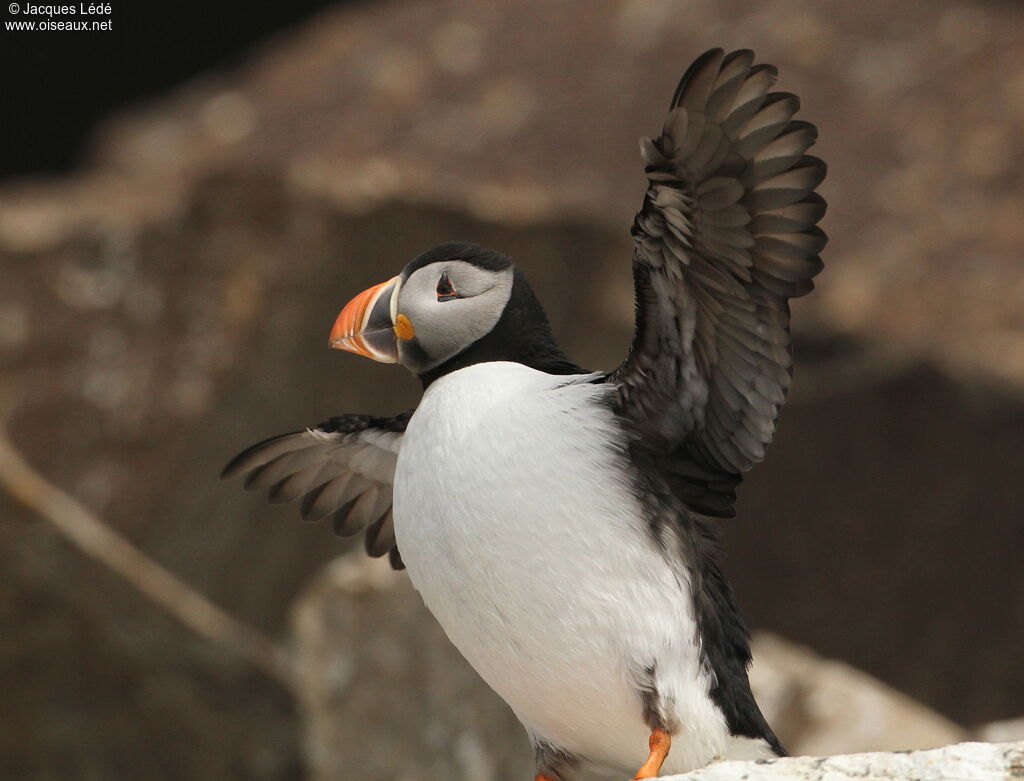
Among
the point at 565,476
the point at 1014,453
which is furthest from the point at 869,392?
the point at 565,476

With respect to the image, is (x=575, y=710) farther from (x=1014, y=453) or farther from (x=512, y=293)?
(x=1014, y=453)

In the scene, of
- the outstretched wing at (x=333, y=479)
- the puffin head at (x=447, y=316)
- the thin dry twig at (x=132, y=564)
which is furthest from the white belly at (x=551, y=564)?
the thin dry twig at (x=132, y=564)

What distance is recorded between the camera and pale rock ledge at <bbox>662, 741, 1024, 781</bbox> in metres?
2.94

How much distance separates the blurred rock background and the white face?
2.29m

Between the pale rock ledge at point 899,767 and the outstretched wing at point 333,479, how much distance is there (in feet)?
5.41

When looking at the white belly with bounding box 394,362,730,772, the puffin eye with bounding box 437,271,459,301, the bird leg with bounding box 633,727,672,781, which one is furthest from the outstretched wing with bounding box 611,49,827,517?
the bird leg with bounding box 633,727,672,781

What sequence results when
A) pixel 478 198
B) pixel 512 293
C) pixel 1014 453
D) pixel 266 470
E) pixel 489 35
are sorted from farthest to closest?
Answer: pixel 489 35 < pixel 478 198 < pixel 1014 453 < pixel 266 470 < pixel 512 293

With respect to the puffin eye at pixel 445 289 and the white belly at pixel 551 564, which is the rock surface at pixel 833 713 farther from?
the puffin eye at pixel 445 289

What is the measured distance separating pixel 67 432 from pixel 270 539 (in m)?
1.07

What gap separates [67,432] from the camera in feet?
23.9

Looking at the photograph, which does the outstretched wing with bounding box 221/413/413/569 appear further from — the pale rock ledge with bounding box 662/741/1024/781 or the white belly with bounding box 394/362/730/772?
the pale rock ledge with bounding box 662/741/1024/781

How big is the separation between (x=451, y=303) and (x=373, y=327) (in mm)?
203

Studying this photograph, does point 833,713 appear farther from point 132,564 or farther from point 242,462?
point 132,564

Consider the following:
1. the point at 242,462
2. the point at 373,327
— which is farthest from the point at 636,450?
the point at 242,462
